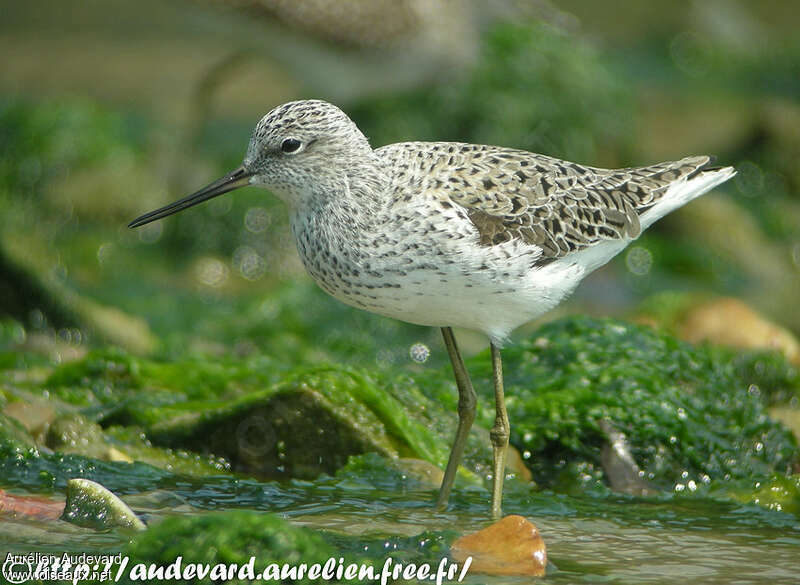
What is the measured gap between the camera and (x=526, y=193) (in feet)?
21.3

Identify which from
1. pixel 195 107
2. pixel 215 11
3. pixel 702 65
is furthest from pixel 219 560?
pixel 702 65

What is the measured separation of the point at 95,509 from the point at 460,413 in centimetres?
218

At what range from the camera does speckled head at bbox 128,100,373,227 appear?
628 centimetres

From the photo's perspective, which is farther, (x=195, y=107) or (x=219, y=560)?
(x=195, y=107)

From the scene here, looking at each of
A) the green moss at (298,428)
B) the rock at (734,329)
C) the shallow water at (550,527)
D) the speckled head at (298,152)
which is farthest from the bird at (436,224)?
the rock at (734,329)

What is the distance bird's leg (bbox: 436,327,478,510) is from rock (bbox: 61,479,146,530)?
5.54ft

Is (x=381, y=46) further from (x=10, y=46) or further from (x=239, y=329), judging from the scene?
(x=10, y=46)

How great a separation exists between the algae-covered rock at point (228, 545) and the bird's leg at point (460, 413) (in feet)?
5.47

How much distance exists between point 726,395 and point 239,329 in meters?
4.62

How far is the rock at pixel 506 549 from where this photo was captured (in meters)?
5.41

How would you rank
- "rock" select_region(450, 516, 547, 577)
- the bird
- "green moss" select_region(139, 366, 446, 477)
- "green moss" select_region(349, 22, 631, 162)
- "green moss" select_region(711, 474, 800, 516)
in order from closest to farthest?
"rock" select_region(450, 516, 547, 577) < the bird < "green moss" select_region(711, 474, 800, 516) < "green moss" select_region(139, 366, 446, 477) < "green moss" select_region(349, 22, 631, 162)

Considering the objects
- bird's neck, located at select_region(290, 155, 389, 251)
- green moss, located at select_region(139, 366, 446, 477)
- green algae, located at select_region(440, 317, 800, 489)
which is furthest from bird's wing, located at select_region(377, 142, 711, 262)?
green moss, located at select_region(139, 366, 446, 477)

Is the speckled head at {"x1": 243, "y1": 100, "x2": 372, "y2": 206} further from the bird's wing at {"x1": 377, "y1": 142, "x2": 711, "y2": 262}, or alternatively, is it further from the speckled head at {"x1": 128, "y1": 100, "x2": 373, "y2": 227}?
the bird's wing at {"x1": 377, "y1": 142, "x2": 711, "y2": 262}

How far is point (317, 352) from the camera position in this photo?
10359 mm
